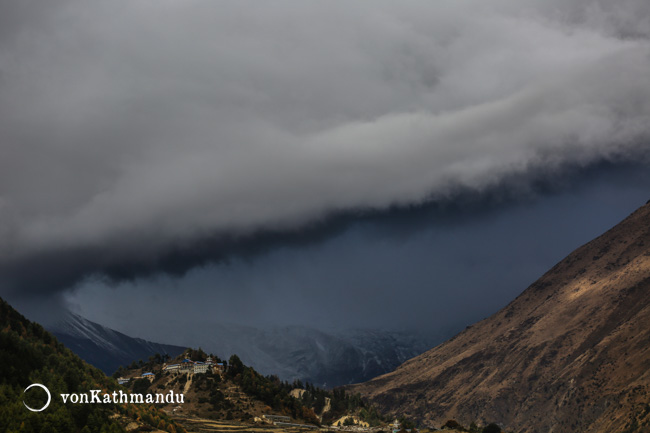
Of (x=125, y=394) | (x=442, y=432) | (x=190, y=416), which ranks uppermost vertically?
(x=125, y=394)

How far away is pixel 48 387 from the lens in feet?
359

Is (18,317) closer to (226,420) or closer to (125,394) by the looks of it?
(125,394)

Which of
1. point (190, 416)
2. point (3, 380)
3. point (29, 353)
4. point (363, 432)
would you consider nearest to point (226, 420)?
point (190, 416)

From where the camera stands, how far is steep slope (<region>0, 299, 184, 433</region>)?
96125 mm

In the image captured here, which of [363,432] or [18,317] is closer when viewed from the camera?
[18,317]

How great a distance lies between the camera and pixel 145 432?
11550cm

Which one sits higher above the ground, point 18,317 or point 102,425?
point 18,317

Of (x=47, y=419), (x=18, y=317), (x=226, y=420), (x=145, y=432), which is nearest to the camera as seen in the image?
(x=47, y=419)

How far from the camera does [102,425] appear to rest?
104812 millimetres

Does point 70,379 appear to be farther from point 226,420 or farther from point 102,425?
point 226,420

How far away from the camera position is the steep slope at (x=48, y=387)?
96125 mm

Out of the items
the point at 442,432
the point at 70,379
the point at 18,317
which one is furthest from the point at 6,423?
the point at 442,432

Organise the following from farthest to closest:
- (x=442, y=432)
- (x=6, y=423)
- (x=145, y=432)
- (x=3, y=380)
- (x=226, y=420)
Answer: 1. (x=226, y=420)
2. (x=442, y=432)
3. (x=145, y=432)
4. (x=3, y=380)
5. (x=6, y=423)

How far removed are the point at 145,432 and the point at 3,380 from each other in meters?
26.8
